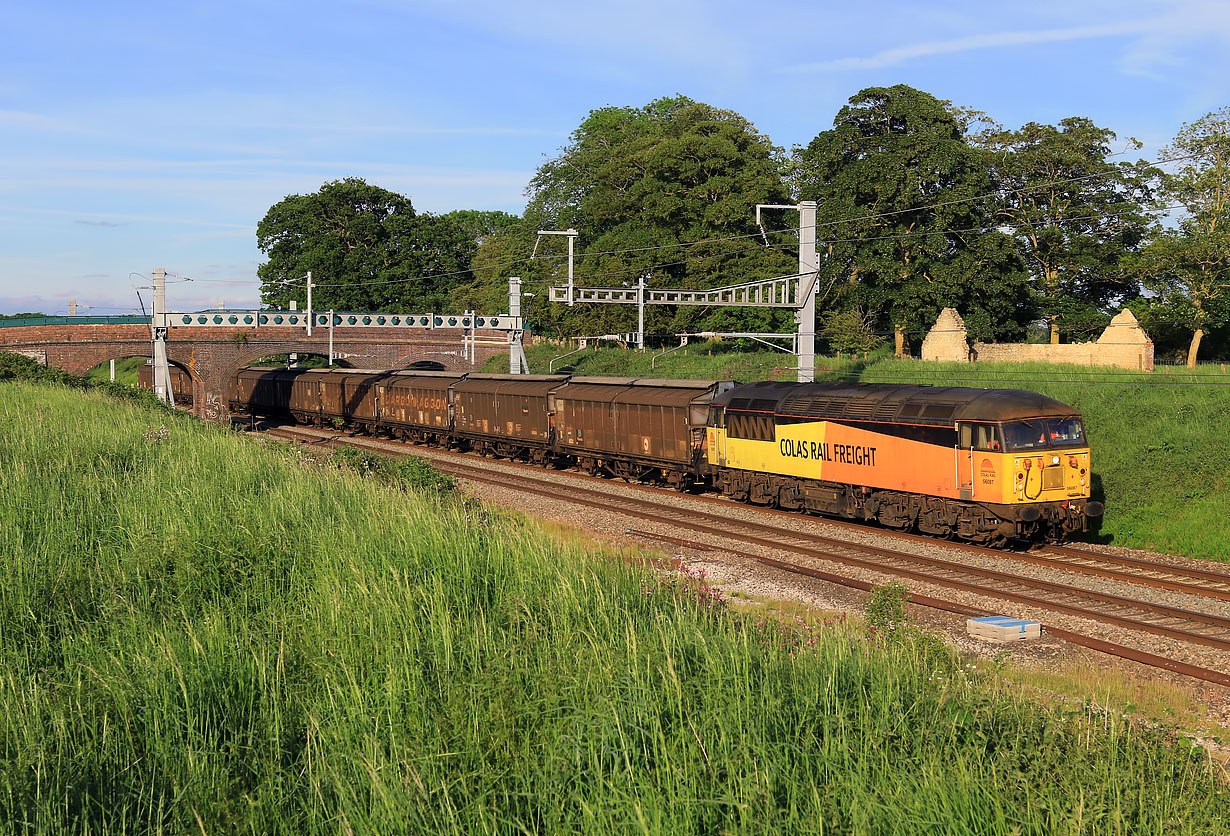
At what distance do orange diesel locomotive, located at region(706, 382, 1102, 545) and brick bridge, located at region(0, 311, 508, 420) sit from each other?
40843 mm

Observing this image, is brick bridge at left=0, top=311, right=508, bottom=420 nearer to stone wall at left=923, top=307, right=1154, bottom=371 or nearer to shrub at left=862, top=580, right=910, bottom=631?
stone wall at left=923, top=307, right=1154, bottom=371

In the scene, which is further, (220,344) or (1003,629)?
(220,344)

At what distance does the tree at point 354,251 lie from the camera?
101312 mm

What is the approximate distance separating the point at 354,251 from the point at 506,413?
2700 inches

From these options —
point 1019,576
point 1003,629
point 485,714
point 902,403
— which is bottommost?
point 1019,576

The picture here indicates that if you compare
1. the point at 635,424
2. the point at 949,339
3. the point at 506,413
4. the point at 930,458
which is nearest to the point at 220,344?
the point at 506,413

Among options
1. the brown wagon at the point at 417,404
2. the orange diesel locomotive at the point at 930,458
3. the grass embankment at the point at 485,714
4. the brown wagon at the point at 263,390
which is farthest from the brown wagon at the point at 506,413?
the grass embankment at the point at 485,714

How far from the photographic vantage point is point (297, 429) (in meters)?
57.2

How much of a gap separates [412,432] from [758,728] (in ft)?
142

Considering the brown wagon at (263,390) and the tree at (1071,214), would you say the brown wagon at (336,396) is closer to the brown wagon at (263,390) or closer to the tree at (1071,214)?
the brown wagon at (263,390)

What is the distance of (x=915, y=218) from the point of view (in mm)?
59094

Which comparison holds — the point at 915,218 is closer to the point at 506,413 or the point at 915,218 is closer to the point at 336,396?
the point at 506,413

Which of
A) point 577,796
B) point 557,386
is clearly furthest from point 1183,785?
point 557,386

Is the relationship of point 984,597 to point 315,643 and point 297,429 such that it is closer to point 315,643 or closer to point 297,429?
point 315,643
